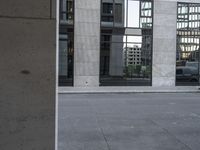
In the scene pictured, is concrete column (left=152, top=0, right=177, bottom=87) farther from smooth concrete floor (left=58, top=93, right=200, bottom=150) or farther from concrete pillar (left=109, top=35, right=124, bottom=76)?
smooth concrete floor (left=58, top=93, right=200, bottom=150)

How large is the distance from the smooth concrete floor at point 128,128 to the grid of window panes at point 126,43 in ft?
35.2

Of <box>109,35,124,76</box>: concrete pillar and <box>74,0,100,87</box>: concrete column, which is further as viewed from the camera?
<box>109,35,124,76</box>: concrete pillar

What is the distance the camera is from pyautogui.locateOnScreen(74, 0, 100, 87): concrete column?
2316 centimetres

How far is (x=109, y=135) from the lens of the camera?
26.3 ft

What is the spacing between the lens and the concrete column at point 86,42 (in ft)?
76.0

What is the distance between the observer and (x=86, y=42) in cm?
2322

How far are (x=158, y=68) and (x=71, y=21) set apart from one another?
274 inches
